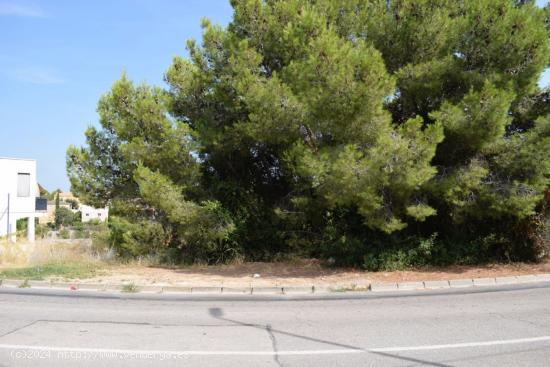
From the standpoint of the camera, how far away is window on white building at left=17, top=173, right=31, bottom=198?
133 ft

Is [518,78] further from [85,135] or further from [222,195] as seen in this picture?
[85,135]

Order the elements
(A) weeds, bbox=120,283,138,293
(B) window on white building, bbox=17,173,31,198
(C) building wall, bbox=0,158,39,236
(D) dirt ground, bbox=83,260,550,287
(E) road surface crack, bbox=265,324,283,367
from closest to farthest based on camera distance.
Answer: (E) road surface crack, bbox=265,324,283,367 → (A) weeds, bbox=120,283,138,293 → (D) dirt ground, bbox=83,260,550,287 → (C) building wall, bbox=0,158,39,236 → (B) window on white building, bbox=17,173,31,198

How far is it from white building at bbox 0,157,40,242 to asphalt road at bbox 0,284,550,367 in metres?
33.0

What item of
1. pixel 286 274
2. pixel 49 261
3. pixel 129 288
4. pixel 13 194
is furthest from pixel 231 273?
pixel 13 194

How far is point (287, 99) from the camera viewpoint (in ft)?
42.0

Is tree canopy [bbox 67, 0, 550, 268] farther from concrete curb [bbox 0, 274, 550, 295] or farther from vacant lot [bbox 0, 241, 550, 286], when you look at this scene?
concrete curb [bbox 0, 274, 550, 295]

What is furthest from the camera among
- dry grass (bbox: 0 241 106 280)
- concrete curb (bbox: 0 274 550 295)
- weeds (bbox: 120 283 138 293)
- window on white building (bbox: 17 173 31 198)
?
window on white building (bbox: 17 173 31 198)

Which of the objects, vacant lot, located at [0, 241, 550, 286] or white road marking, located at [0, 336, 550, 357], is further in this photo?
vacant lot, located at [0, 241, 550, 286]

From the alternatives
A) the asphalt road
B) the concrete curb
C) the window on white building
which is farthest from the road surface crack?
the window on white building

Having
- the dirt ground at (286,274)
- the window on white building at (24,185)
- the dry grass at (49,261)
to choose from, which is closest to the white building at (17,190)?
the window on white building at (24,185)

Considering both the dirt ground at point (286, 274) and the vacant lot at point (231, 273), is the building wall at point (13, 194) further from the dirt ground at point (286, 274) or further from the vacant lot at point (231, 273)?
the dirt ground at point (286, 274)

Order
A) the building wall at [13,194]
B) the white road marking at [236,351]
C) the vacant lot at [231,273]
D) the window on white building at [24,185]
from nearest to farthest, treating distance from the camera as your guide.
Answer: the white road marking at [236,351], the vacant lot at [231,273], the building wall at [13,194], the window on white building at [24,185]

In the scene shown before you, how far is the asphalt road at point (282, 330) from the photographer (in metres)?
5.59

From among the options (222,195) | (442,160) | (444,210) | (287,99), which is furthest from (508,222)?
(222,195)
